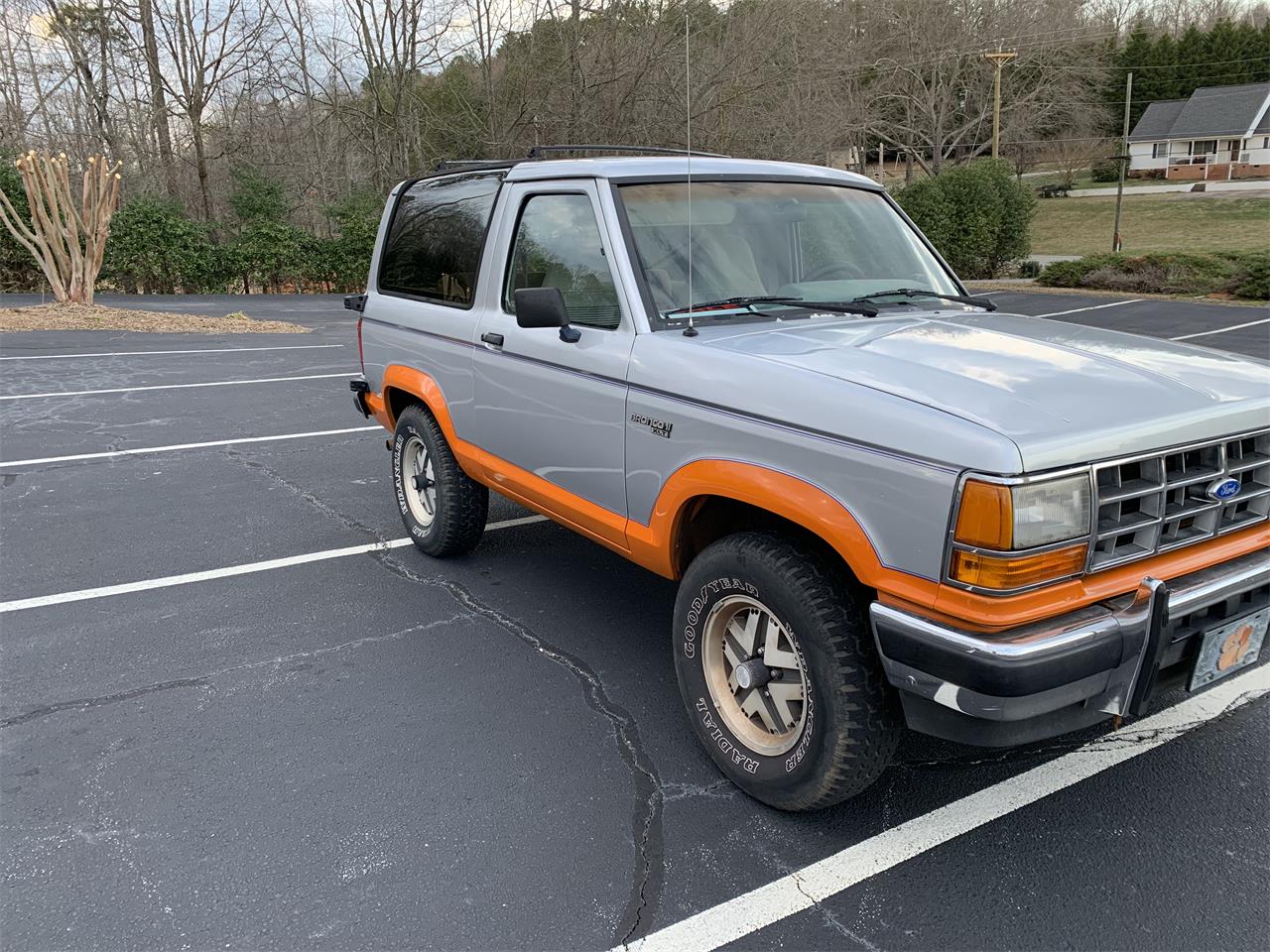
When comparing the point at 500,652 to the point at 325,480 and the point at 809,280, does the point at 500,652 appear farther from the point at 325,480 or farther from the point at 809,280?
Result: the point at 325,480

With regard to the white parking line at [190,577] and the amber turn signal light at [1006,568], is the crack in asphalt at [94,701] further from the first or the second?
the amber turn signal light at [1006,568]

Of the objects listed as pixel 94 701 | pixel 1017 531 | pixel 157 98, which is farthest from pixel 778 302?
pixel 157 98

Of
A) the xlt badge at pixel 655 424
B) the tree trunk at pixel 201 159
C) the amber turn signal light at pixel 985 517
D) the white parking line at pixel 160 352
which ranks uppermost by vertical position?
the tree trunk at pixel 201 159

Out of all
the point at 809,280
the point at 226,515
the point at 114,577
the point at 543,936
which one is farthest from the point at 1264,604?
the point at 226,515

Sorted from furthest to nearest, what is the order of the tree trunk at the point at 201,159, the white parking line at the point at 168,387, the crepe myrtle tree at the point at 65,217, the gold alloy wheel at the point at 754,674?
the tree trunk at the point at 201,159 < the crepe myrtle tree at the point at 65,217 < the white parking line at the point at 168,387 < the gold alloy wheel at the point at 754,674

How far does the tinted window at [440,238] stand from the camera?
4.52 meters

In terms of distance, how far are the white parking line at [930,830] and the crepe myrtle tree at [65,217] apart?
17.6 metres

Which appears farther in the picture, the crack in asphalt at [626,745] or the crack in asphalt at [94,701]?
the crack in asphalt at [94,701]

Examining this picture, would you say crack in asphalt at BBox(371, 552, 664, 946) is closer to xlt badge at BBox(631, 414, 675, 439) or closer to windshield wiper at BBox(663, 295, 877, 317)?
xlt badge at BBox(631, 414, 675, 439)

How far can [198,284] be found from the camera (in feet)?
73.8

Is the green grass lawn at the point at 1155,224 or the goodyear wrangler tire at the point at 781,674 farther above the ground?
the green grass lawn at the point at 1155,224

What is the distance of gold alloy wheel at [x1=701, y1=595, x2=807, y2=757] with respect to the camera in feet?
9.51

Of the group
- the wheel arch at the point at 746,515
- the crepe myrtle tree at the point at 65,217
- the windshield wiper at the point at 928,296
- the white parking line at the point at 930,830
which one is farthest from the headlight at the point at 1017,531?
the crepe myrtle tree at the point at 65,217

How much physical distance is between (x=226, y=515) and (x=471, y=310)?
103 inches
